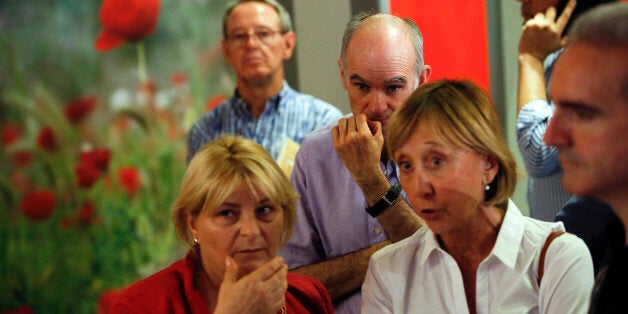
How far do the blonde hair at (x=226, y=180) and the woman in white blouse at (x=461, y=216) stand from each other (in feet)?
1.04

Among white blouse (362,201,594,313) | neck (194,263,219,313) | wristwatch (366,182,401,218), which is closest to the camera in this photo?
white blouse (362,201,594,313)

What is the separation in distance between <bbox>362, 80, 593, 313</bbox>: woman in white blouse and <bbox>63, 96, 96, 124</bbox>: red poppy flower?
10.3 ft

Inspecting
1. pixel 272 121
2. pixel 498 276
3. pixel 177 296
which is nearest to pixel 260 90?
pixel 272 121

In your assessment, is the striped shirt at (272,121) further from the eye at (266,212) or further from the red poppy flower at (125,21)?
the eye at (266,212)

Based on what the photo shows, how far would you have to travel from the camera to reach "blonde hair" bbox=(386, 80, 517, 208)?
2.26 meters

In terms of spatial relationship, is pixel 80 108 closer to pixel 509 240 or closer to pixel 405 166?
pixel 405 166

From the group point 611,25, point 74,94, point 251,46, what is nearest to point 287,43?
point 251,46

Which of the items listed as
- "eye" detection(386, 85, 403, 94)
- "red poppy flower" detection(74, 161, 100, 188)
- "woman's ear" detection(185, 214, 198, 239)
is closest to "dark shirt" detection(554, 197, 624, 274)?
"eye" detection(386, 85, 403, 94)

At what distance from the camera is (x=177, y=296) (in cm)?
237

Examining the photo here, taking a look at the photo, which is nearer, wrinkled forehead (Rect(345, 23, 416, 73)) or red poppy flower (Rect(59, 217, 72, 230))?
wrinkled forehead (Rect(345, 23, 416, 73))

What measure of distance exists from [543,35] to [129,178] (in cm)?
271

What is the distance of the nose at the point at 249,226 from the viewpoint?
2363mm

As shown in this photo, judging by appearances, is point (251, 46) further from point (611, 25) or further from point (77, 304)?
point (611, 25)

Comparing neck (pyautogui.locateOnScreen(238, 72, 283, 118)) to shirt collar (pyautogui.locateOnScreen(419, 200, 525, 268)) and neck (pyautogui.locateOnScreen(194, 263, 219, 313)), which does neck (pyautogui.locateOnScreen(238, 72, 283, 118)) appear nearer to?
neck (pyautogui.locateOnScreen(194, 263, 219, 313))
